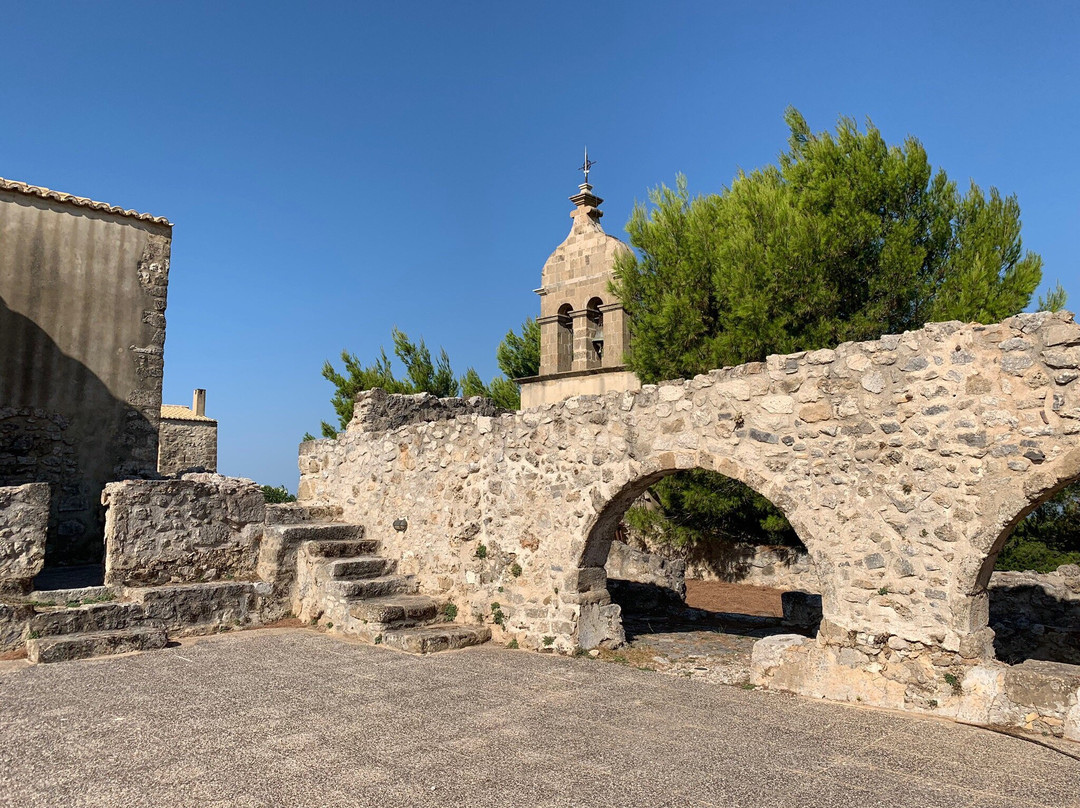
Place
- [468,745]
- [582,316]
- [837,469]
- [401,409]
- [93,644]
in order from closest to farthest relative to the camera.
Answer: [468,745]
[837,469]
[93,644]
[401,409]
[582,316]

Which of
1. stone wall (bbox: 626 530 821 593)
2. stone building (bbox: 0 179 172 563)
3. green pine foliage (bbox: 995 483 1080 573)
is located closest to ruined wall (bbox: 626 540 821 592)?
stone wall (bbox: 626 530 821 593)

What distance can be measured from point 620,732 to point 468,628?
3.11 meters


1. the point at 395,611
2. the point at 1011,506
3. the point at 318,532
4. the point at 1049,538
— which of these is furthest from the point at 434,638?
the point at 1049,538

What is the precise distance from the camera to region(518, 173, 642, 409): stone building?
15.6 metres

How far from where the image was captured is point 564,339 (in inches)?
661

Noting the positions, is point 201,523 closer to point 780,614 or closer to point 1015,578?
point 780,614

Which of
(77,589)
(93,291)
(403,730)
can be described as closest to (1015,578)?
(403,730)

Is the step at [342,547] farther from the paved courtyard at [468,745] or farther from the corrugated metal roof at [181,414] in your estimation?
the corrugated metal roof at [181,414]

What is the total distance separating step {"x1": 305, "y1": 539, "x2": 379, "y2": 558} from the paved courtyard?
8.11 feet

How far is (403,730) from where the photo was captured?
441 centimetres

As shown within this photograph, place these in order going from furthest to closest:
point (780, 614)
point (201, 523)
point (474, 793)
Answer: point (780, 614) < point (201, 523) < point (474, 793)

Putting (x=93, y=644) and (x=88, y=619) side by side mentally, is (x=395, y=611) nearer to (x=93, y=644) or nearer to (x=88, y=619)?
(x=93, y=644)

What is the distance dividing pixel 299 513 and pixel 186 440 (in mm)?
18631

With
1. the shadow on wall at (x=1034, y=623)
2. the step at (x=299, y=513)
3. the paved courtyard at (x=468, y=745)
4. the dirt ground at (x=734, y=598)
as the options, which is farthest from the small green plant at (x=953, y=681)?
the step at (x=299, y=513)
